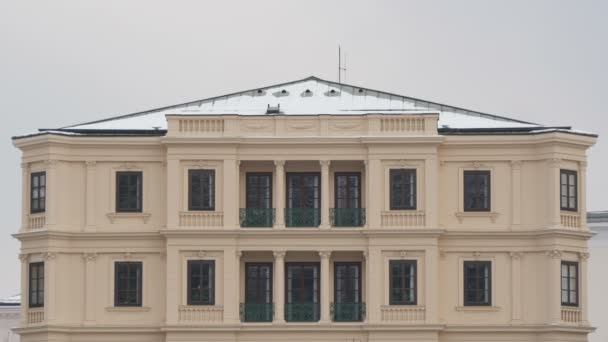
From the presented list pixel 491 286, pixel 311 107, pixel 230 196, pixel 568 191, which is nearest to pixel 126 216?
pixel 230 196

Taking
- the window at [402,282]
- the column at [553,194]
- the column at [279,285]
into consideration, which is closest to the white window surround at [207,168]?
the column at [279,285]

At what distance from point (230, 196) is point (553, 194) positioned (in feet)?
41.4

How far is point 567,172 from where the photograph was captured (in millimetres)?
90188

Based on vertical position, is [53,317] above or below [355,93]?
below

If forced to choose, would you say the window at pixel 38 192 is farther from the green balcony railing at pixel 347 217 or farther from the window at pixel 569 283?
the window at pixel 569 283

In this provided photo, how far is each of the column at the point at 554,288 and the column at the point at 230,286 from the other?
12179 millimetres

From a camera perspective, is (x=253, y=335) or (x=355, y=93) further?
(x=355, y=93)

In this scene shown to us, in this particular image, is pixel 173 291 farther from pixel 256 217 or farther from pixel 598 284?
pixel 598 284

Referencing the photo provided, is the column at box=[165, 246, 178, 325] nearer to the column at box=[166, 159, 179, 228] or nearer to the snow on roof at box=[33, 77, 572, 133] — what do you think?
the column at box=[166, 159, 179, 228]

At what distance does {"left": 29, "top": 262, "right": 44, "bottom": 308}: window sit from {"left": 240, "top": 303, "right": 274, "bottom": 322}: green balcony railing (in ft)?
26.1

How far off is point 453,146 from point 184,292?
12034 mm

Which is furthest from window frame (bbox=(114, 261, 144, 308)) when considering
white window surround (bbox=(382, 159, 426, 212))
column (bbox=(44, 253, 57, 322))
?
white window surround (bbox=(382, 159, 426, 212))

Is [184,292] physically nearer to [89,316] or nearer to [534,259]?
[89,316]

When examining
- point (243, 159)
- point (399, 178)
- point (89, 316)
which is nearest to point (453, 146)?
point (399, 178)
